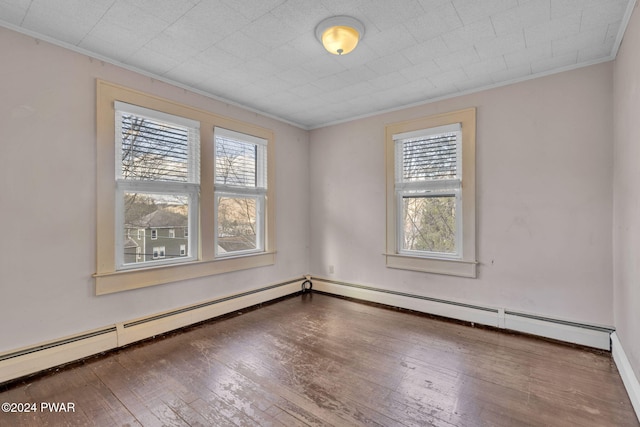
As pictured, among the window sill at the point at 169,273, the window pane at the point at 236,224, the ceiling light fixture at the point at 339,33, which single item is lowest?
the window sill at the point at 169,273

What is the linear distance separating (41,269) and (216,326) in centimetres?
Answer: 165

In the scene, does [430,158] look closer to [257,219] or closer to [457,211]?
[457,211]

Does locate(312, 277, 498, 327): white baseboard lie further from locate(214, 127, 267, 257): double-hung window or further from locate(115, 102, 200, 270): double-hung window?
locate(115, 102, 200, 270): double-hung window

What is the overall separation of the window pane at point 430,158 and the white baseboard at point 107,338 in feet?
8.72

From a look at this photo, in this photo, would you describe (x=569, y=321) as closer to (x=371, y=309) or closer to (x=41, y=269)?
(x=371, y=309)

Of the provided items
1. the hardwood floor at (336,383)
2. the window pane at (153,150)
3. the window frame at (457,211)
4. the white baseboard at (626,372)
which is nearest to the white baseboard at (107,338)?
the hardwood floor at (336,383)

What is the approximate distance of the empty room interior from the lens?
2094 millimetres

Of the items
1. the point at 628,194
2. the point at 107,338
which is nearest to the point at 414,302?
the point at 628,194

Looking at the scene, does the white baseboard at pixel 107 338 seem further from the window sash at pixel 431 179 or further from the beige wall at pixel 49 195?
the window sash at pixel 431 179

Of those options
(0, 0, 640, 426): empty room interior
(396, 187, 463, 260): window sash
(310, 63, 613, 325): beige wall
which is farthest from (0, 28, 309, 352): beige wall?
(310, 63, 613, 325): beige wall

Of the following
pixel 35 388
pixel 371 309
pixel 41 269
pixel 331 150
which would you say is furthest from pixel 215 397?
pixel 331 150

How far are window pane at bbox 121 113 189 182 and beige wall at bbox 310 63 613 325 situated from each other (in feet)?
8.88

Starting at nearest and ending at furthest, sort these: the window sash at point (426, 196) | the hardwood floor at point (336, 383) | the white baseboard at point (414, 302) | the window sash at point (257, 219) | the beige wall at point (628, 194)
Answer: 1. the hardwood floor at point (336, 383)
2. the beige wall at point (628, 194)
3. the white baseboard at point (414, 302)
4. the window sash at point (426, 196)
5. the window sash at point (257, 219)

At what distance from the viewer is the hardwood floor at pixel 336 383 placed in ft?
6.23
